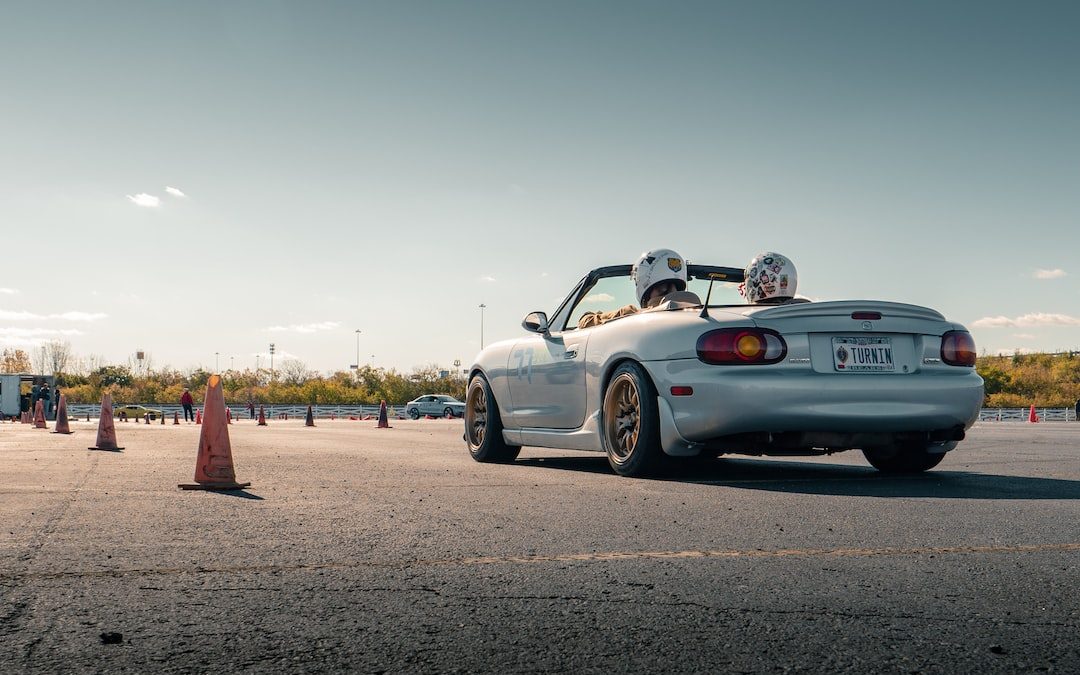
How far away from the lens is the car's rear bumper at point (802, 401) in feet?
21.0

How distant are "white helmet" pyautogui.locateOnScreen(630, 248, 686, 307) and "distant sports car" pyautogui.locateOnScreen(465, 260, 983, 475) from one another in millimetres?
887

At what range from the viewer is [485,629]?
109 inches

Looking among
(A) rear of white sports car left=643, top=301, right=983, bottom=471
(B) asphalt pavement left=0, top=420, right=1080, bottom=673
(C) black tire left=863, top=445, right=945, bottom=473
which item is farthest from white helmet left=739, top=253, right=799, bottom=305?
(B) asphalt pavement left=0, top=420, right=1080, bottom=673

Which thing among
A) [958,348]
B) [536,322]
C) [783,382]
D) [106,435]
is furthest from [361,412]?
[783,382]

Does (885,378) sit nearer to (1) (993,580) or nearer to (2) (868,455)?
(2) (868,455)

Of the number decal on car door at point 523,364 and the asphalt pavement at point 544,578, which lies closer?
the asphalt pavement at point 544,578

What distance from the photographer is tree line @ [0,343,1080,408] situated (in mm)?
90188

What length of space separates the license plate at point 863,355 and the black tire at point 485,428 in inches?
141

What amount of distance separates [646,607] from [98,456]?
8866mm

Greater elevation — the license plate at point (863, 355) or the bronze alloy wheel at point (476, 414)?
the license plate at point (863, 355)

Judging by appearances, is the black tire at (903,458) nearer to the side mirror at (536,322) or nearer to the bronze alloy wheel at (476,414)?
the side mirror at (536,322)

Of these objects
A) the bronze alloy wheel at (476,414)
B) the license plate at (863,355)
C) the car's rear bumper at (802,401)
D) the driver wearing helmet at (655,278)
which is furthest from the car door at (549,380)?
the license plate at (863,355)

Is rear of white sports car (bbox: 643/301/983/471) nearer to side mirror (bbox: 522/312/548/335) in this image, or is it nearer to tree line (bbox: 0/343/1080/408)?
side mirror (bbox: 522/312/548/335)

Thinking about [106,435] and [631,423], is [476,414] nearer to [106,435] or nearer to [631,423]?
[631,423]
